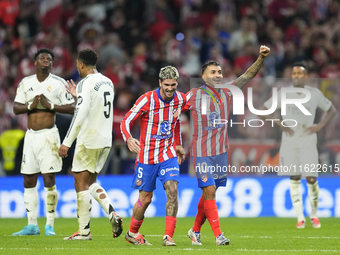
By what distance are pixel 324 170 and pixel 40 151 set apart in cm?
597

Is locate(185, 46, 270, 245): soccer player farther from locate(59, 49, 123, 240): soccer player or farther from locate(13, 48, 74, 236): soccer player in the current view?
locate(13, 48, 74, 236): soccer player

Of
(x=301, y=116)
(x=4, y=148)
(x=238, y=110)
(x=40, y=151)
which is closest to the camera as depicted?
(x=40, y=151)

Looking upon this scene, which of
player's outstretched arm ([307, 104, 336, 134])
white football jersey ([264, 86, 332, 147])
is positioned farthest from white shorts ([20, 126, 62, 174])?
player's outstretched arm ([307, 104, 336, 134])

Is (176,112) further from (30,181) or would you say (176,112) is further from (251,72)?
(30,181)

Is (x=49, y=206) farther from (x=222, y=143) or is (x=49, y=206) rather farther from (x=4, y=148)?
(x=4, y=148)

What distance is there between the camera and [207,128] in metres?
7.53

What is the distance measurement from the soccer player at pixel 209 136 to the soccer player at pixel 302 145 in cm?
280

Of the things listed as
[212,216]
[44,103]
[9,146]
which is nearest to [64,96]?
[44,103]

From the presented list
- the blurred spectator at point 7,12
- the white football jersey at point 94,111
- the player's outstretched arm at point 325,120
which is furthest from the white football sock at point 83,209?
the blurred spectator at point 7,12

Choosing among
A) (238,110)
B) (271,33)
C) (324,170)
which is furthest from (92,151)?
(271,33)

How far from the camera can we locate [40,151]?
345 inches

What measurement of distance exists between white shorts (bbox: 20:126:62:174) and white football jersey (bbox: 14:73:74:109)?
0.45 m

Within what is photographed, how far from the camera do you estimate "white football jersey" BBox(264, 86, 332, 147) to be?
10.1 m

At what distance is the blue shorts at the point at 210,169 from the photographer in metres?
7.17
